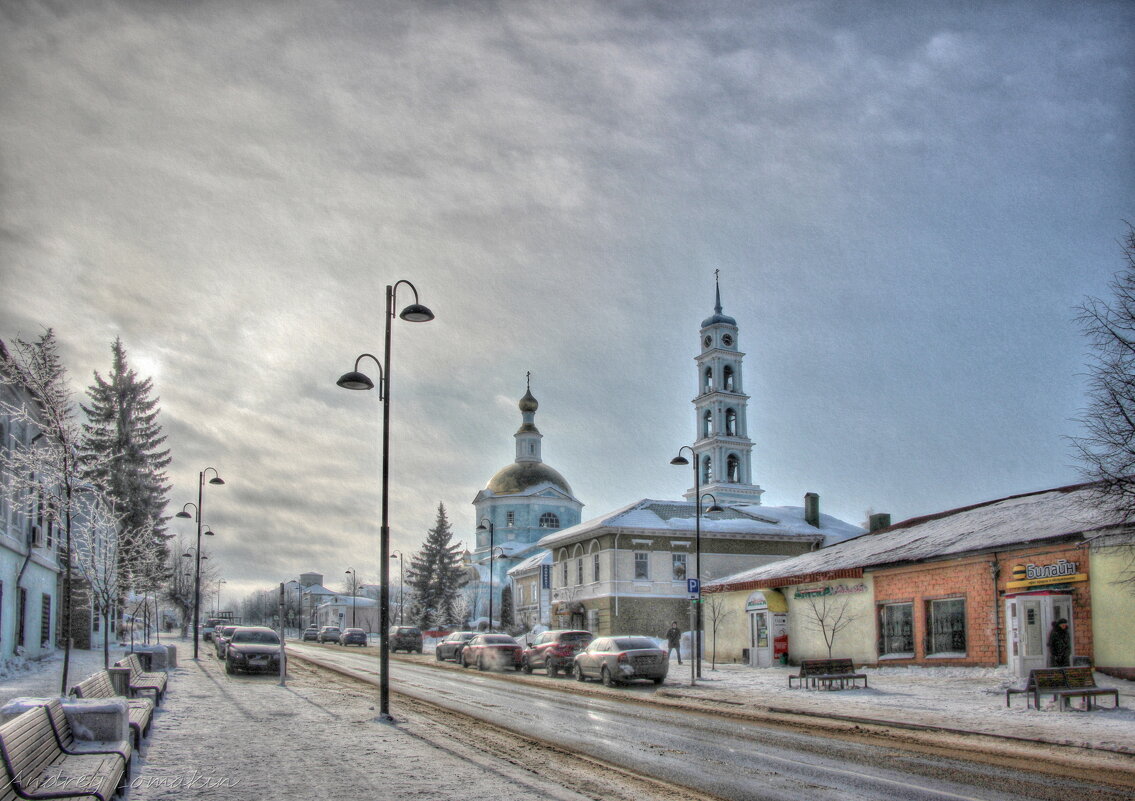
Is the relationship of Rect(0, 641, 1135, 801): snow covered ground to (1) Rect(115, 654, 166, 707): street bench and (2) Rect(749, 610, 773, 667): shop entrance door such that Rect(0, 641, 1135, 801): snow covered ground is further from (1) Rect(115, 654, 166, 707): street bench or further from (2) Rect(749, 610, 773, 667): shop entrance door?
(2) Rect(749, 610, 773, 667): shop entrance door

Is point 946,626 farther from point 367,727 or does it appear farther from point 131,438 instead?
point 131,438

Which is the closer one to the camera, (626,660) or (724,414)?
(626,660)

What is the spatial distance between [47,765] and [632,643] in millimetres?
22079

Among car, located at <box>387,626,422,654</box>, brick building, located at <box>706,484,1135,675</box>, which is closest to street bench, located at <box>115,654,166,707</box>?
brick building, located at <box>706,484,1135,675</box>

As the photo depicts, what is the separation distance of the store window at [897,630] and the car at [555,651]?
10.1 m

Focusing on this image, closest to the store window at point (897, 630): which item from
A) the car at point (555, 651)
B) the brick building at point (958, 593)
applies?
the brick building at point (958, 593)

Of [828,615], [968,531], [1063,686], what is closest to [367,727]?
[1063,686]

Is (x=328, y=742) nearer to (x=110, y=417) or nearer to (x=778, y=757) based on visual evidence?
(x=778, y=757)

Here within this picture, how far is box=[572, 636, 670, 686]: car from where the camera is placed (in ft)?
Result: 90.9

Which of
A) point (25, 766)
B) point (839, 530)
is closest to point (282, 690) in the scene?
point (25, 766)

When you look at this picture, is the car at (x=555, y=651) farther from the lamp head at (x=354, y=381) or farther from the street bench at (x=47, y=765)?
the street bench at (x=47, y=765)

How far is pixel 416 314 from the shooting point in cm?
1680

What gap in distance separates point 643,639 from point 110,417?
37608mm

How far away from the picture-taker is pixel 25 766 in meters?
7.02
